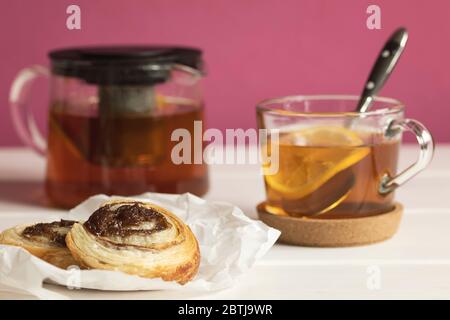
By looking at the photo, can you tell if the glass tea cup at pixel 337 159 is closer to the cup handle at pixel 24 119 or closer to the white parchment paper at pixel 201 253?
the white parchment paper at pixel 201 253

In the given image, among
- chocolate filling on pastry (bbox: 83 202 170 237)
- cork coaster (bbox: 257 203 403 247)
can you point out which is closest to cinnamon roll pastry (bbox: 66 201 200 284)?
chocolate filling on pastry (bbox: 83 202 170 237)

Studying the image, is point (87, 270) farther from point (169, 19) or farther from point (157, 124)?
point (169, 19)

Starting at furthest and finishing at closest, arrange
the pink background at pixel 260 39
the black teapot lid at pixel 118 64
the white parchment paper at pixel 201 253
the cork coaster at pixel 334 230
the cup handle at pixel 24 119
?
1. the pink background at pixel 260 39
2. the cup handle at pixel 24 119
3. the black teapot lid at pixel 118 64
4. the cork coaster at pixel 334 230
5. the white parchment paper at pixel 201 253

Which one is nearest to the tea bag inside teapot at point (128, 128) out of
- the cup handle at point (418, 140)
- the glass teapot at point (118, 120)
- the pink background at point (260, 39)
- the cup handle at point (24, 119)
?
the glass teapot at point (118, 120)

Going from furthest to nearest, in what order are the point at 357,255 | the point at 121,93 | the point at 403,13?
the point at 403,13 < the point at 121,93 < the point at 357,255

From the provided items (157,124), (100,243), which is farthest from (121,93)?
(100,243)

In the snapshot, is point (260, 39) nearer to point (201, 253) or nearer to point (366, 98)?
point (366, 98)
